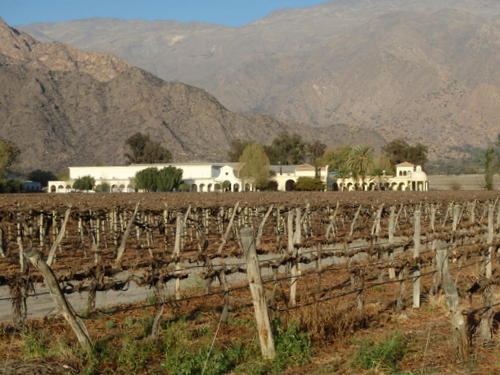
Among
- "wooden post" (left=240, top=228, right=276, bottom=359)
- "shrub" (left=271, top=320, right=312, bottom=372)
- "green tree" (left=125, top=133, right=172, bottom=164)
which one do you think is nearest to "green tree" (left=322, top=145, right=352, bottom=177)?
"green tree" (left=125, top=133, right=172, bottom=164)

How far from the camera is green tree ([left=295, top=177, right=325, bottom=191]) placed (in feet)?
325

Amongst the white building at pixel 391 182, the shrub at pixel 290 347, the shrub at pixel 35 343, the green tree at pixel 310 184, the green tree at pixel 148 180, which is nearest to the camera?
the shrub at pixel 290 347

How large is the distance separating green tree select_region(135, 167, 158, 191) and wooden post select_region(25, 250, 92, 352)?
93.7 metres

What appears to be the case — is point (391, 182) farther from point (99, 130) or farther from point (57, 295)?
point (57, 295)

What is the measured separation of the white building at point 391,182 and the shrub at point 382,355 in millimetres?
91146

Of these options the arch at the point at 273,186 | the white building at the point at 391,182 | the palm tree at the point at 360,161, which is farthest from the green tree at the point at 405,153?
Result: the palm tree at the point at 360,161

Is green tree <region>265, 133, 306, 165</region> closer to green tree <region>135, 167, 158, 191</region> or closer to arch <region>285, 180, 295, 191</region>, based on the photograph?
arch <region>285, 180, 295, 191</region>

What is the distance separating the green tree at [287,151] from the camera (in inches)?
5705

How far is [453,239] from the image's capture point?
18391 millimetres

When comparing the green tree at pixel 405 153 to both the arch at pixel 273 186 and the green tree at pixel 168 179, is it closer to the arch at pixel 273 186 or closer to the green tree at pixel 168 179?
the arch at pixel 273 186

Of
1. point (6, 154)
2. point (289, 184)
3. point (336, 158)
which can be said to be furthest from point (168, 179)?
point (336, 158)

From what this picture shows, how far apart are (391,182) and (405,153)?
24.9 metres

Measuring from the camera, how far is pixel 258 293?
8805 mm

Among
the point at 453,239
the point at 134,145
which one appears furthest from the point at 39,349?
the point at 134,145
